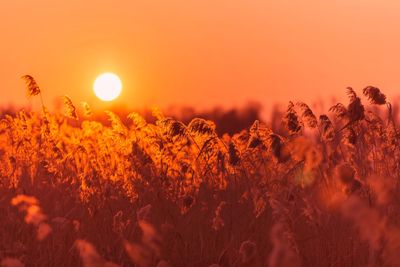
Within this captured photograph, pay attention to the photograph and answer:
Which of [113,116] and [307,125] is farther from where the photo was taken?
[113,116]

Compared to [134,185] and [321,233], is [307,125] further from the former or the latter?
[134,185]

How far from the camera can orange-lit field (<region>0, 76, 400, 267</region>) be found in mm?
5094

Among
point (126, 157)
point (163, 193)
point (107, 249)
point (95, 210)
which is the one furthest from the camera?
point (126, 157)

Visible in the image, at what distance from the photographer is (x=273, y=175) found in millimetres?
7297

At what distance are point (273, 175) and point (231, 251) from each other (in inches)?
78.8

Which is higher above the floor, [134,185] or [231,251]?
[134,185]

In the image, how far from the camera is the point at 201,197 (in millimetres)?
6688

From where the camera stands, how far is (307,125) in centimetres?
612

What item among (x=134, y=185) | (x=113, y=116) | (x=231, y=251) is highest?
(x=113, y=116)

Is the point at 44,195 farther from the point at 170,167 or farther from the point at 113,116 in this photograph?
the point at 170,167

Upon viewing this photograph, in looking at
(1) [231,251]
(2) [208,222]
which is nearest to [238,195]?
(2) [208,222]

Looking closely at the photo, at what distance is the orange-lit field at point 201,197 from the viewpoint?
16.7 feet

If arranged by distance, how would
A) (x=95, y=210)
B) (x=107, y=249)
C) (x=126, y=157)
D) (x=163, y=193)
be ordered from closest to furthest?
1. (x=107, y=249)
2. (x=95, y=210)
3. (x=163, y=193)
4. (x=126, y=157)

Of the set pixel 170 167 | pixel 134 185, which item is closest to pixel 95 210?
pixel 134 185
